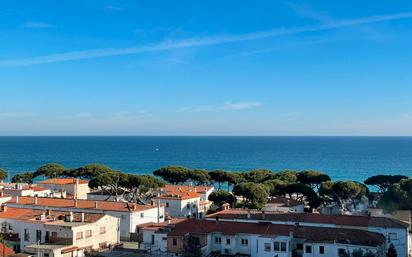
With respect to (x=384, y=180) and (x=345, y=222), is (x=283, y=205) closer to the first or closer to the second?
(x=345, y=222)

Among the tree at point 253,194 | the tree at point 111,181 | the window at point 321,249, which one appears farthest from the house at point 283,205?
the tree at point 111,181

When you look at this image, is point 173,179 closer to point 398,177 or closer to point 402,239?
point 398,177

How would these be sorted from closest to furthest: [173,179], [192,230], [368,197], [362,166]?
1. [192,230]
2. [368,197]
3. [173,179]
4. [362,166]

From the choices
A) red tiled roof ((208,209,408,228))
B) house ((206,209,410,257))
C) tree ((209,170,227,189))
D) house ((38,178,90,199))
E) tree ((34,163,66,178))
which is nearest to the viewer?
house ((206,209,410,257))

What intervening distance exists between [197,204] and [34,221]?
24012 mm

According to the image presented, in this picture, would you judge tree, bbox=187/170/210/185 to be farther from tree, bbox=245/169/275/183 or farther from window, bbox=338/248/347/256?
window, bbox=338/248/347/256

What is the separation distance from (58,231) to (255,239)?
15889 millimetres

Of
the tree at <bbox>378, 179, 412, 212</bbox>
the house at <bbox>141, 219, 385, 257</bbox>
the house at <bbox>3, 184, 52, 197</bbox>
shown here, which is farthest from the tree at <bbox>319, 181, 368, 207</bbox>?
the house at <bbox>3, 184, 52, 197</bbox>

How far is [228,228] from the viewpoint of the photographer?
39969mm

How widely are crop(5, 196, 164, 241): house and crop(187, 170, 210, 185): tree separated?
102 feet

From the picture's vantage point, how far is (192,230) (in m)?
39.5

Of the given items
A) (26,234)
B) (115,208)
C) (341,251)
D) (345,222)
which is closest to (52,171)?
(115,208)

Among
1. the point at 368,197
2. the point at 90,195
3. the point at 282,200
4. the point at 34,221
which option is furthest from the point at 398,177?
the point at 34,221

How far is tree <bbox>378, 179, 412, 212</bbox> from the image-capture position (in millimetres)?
57559
